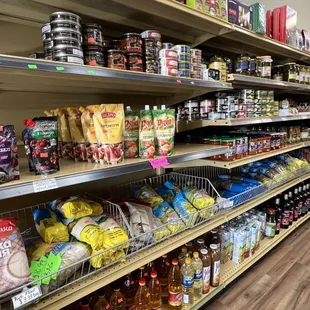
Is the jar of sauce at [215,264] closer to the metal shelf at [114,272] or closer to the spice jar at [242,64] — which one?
the metal shelf at [114,272]

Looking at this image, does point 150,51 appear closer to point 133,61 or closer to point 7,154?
point 133,61

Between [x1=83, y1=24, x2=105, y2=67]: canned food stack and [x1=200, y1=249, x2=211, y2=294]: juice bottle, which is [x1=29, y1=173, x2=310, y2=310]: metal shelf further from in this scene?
[x1=83, y1=24, x2=105, y2=67]: canned food stack

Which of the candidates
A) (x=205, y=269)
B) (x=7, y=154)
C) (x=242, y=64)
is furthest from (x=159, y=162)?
(x=242, y=64)

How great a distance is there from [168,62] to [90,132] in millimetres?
523

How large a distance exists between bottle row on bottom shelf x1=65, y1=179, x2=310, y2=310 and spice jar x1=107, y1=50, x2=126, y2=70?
1.07 m

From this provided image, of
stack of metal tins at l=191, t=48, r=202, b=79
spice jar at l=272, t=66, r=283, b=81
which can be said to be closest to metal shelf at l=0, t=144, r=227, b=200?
stack of metal tins at l=191, t=48, r=202, b=79

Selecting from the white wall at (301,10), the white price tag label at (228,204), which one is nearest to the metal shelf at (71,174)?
the white price tag label at (228,204)

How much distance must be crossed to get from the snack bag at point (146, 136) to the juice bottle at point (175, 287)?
69cm

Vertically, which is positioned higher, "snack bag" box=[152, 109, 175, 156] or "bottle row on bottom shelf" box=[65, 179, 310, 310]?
"snack bag" box=[152, 109, 175, 156]

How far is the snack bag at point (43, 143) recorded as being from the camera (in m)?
0.86

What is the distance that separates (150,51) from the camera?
117 centimetres

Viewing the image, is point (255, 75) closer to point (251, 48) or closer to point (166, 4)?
point (251, 48)

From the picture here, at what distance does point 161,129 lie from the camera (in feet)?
4.02

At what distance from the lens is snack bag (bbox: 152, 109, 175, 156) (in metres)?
1.22
